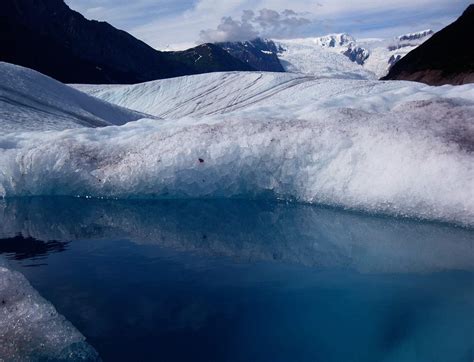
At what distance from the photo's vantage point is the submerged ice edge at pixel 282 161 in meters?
6.99

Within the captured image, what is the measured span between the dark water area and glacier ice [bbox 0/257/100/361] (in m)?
0.16

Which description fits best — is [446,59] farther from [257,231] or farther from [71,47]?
[71,47]

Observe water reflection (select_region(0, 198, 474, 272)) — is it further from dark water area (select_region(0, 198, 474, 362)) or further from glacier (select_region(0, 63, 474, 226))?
glacier (select_region(0, 63, 474, 226))

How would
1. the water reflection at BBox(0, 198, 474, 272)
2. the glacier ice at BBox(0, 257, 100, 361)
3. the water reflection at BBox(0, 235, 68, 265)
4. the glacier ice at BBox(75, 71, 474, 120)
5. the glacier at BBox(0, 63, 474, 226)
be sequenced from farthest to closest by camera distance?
1. the glacier ice at BBox(75, 71, 474, 120)
2. the glacier at BBox(0, 63, 474, 226)
3. the water reflection at BBox(0, 235, 68, 265)
4. the water reflection at BBox(0, 198, 474, 272)
5. the glacier ice at BBox(0, 257, 100, 361)

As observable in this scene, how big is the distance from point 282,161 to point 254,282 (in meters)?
3.69

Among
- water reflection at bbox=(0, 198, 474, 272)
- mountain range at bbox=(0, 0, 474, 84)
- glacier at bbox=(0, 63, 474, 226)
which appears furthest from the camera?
mountain range at bbox=(0, 0, 474, 84)

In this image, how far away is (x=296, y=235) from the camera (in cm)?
638

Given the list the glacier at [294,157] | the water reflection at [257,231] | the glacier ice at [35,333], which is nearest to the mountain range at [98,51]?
the glacier at [294,157]

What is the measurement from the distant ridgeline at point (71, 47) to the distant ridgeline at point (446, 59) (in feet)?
160

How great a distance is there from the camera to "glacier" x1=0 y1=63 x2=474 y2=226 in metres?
6.95

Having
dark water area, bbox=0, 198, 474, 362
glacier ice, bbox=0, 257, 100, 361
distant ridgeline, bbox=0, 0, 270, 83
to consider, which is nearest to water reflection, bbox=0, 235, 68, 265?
dark water area, bbox=0, 198, 474, 362

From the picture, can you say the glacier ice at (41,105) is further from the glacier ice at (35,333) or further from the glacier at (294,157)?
the glacier ice at (35,333)

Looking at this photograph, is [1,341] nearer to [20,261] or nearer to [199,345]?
[199,345]

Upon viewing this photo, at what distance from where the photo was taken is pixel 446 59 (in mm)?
41281
